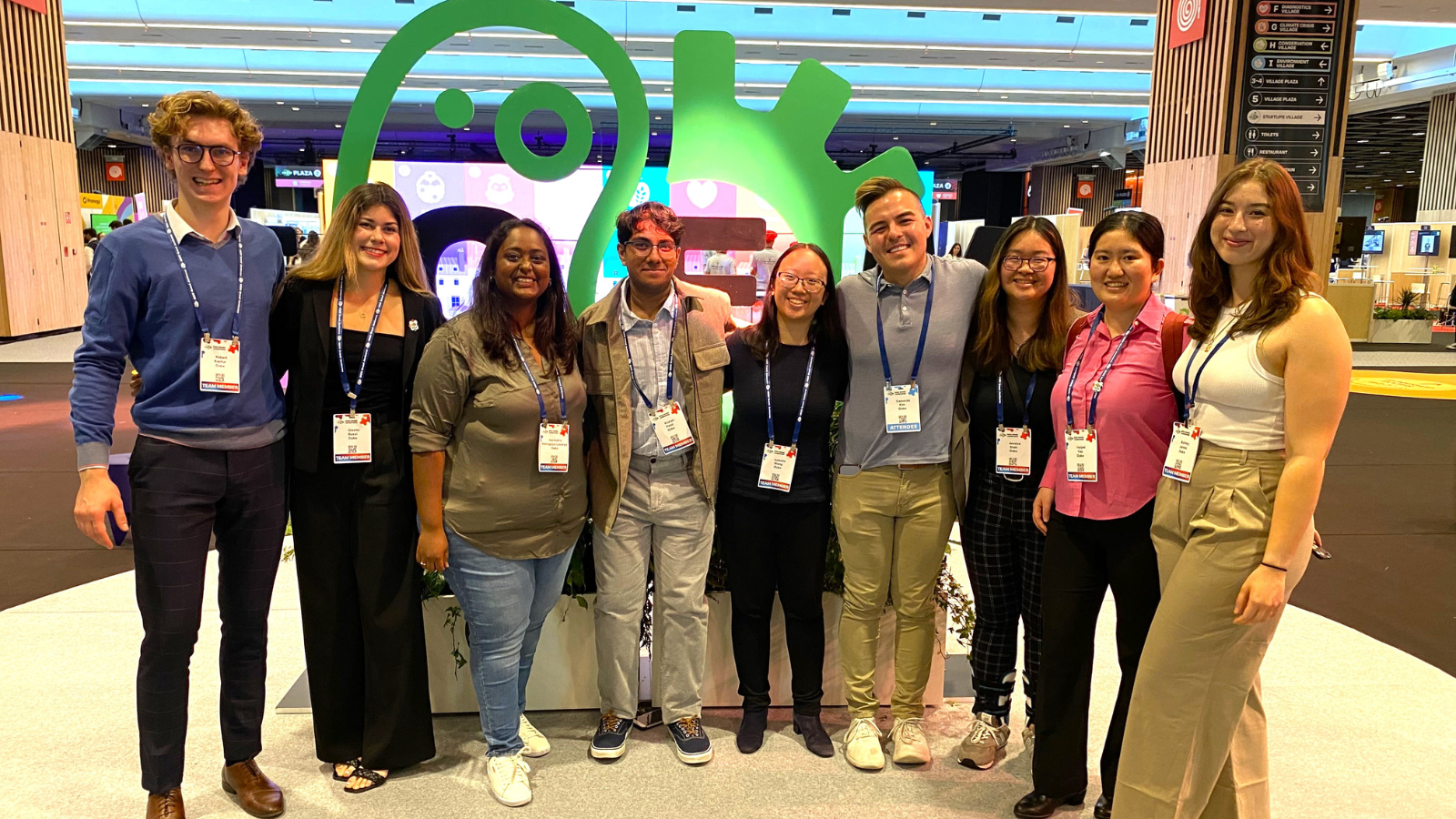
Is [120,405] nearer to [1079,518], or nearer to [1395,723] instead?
[1079,518]

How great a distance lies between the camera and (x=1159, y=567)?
203 cm

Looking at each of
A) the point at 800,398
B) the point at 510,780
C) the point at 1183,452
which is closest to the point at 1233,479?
the point at 1183,452

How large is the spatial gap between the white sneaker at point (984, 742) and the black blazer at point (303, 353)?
1978 millimetres

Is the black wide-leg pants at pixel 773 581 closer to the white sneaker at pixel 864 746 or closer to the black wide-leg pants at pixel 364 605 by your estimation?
the white sneaker at pixel 864 746

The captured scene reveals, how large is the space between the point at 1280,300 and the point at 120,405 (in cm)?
896

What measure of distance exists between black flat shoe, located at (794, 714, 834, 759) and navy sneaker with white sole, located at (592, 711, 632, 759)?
1.71ft

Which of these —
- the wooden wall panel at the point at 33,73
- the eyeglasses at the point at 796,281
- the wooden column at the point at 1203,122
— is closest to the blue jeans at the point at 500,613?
the eyeglasses at the point at 796,281

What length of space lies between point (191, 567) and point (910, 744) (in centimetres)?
197

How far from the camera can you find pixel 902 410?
249 centimetres

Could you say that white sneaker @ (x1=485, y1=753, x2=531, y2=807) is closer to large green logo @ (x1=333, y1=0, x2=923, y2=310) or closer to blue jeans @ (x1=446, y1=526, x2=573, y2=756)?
blue jeans @ (x1=446, y1=526, x2=573, y2=756)

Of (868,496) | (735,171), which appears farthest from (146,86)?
(868,496)

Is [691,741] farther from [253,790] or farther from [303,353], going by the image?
[303,353]

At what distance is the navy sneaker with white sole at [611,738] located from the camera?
8.90ft

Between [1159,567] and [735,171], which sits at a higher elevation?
[735,171]
